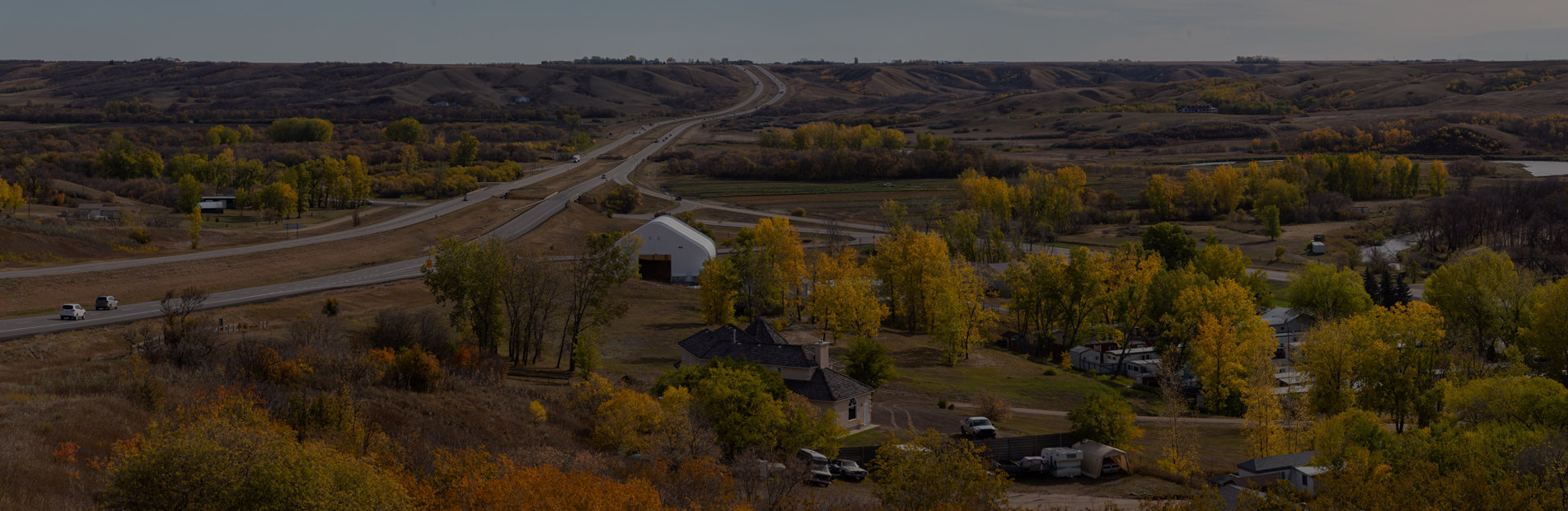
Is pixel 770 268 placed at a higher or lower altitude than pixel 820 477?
higher

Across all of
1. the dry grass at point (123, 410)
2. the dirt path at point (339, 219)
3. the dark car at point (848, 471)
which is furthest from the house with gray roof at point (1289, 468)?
the dirt path at point (339, 219)

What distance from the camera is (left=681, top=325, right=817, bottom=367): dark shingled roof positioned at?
49094mm

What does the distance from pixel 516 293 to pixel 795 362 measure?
1540 centimetres

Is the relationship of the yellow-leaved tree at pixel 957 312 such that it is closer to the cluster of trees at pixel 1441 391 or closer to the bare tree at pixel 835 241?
the bare tree at pixel 835 241

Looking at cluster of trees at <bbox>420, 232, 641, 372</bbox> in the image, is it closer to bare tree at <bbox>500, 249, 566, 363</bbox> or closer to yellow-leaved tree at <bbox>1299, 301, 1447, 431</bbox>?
bare tree at <bbox>500, 249, 566, 363</bbox>

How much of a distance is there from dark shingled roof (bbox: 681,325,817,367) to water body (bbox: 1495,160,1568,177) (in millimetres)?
158931

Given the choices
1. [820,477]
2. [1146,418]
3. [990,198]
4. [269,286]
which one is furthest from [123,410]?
[990,198]

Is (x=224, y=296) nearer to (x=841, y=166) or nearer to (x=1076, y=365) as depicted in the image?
(x=1076, y=365)

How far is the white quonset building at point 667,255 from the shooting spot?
85.4 m

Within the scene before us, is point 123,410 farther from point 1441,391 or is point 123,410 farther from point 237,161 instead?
point 237,161

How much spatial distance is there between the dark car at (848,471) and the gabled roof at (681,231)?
48.1 m

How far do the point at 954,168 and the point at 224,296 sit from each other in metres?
130

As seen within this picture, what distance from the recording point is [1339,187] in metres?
148

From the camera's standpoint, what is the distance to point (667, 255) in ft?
281
